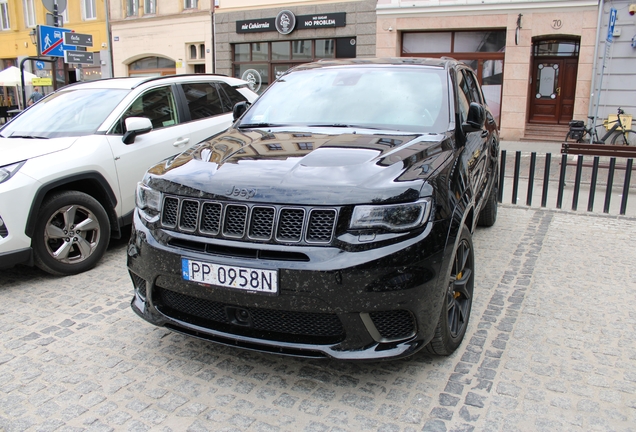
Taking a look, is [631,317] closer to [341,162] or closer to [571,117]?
[341,162]

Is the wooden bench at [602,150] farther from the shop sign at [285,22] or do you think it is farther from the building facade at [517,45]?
the shop sign at [285,22]

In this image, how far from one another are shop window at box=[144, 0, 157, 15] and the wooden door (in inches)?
646

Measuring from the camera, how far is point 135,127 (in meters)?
5.19

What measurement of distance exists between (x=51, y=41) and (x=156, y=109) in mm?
5547

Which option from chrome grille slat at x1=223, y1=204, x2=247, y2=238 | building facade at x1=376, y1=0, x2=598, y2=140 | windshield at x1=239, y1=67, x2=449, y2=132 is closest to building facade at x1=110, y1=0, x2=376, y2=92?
building facade at x1=376, y1=0, x2=598, y2=140

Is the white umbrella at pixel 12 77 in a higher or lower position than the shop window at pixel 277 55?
lower

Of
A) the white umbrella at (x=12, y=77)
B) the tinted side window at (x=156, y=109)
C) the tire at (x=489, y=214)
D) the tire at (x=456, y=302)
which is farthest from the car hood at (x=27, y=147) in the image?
the white umbrella at (x=12, y=77)

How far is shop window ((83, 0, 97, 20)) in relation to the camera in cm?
2611

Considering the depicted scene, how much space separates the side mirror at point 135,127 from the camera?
519cm

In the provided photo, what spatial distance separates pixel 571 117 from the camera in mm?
16969

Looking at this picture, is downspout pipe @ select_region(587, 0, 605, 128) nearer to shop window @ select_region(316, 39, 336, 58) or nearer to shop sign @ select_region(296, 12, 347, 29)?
shop sign @ select_region(296, 12, 347, 29)

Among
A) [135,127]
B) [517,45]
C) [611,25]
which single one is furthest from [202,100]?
[517,45]

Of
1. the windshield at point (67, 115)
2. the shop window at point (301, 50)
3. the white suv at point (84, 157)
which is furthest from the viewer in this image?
the shop window at point (301, 50)

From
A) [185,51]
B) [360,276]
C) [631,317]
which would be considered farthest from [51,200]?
[185,51]
